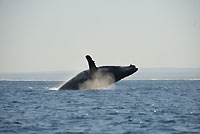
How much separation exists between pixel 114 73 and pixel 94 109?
9708 millimetres

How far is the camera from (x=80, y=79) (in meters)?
34.6

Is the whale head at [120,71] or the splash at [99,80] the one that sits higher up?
the whale head at [120,71]

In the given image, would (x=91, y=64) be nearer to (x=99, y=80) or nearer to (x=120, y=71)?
(x=99, y=80)

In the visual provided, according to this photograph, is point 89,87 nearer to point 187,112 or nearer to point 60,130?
point 187,112

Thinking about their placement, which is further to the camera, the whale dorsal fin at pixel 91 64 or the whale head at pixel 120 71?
the whale head at pixel 120 71

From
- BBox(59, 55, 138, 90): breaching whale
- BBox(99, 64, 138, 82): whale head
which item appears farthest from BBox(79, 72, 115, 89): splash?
BBox(99, 64, 138, 82): whale head

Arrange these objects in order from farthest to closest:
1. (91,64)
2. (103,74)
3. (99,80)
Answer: (99,80) → (103,74) → (91,64)

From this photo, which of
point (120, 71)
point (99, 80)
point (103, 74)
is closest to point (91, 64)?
point (103, 74)

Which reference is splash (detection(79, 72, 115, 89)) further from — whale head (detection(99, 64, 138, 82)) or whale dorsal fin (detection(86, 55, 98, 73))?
whale dorsal fin (detection(86, 55, 98, 73))

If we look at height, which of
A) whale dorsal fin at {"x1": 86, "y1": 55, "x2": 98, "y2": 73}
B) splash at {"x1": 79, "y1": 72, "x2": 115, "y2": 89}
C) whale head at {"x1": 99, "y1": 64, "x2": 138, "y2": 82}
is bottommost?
splash at {"x1": 79, "y1": 72, "x2": 115, "y2": 89}

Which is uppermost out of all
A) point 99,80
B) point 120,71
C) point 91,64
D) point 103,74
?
point 91,64

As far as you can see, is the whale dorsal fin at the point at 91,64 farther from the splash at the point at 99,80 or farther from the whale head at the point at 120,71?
the whale head at the point at 120,71

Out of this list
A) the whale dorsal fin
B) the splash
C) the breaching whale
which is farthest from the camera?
the splash

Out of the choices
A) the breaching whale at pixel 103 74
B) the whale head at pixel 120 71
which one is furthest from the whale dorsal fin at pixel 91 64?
the whale head at pixel 120 71
